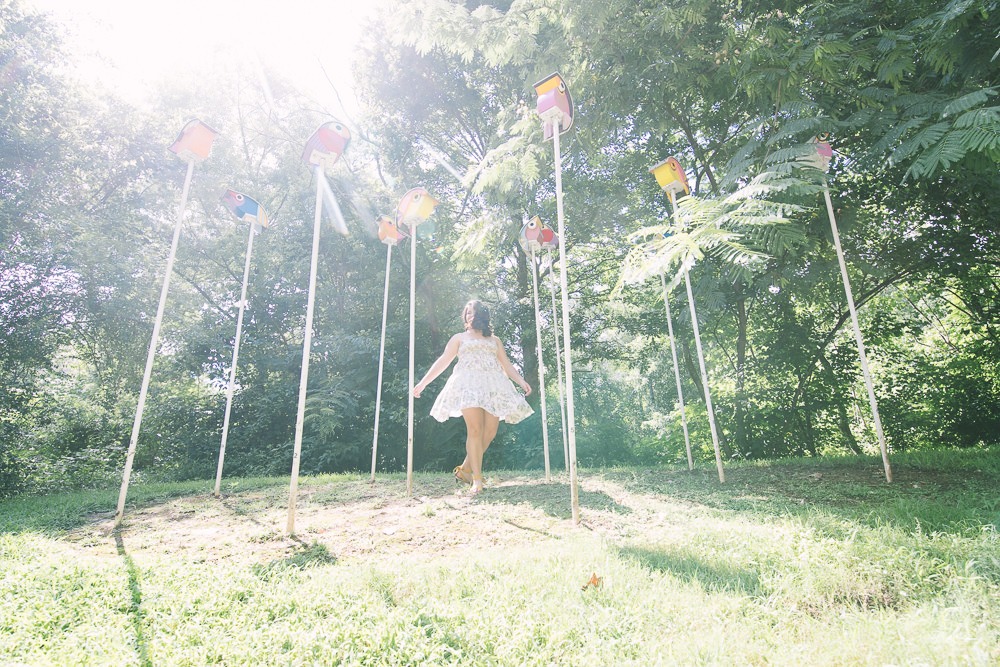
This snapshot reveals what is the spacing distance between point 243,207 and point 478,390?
A: 3075 mm

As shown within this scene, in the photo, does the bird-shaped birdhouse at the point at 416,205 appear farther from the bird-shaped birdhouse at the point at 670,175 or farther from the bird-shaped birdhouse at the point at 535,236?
the bird-shaped birdhouse at the point at 670,175

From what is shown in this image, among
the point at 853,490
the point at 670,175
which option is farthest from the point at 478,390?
the point at 853,490

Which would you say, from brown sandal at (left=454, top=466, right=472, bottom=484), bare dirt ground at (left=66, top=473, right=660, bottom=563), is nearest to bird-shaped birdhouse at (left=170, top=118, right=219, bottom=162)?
bare dirt ground at (left=66, top=473, right=660, bottom=563)

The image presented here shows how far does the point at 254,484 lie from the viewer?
5.87m

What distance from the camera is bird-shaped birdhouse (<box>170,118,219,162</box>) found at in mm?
3838

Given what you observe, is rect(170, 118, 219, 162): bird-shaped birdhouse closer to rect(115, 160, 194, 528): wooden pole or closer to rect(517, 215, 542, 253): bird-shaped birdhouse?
rect(115, 160, 194, 528): wooden pole

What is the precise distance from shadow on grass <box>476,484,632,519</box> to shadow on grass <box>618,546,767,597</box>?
3.18ft

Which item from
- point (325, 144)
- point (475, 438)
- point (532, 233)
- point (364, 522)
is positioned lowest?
point (364, 522)

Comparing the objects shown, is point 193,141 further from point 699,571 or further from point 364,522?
point 699,571

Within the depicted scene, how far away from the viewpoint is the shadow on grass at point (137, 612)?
1.64 metres

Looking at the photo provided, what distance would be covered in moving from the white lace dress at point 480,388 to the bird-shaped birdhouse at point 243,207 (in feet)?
8.39

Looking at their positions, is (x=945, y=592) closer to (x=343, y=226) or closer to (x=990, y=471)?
(x=990, y=471)

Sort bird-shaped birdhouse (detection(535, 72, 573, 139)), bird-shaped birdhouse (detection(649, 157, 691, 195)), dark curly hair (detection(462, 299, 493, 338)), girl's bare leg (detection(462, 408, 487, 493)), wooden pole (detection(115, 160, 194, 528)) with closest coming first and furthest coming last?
bird-shaped birdhouse (detection(535, 72, 573, 139))
wooden pole (detection(115, 160, 194, 528))
girl's bare leg (detection(462, 408, 487, 493))
dark curly hair (detection(462, 299, 493, 338))
bird-shaped birdhouse (detection(649, 157, 691, 195))

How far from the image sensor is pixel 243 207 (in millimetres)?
4898
